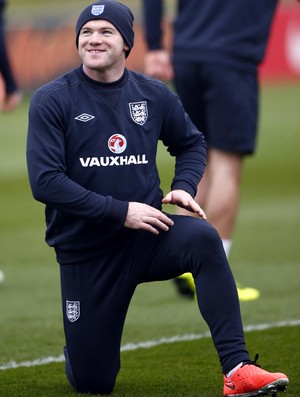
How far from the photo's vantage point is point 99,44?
16.5 feet

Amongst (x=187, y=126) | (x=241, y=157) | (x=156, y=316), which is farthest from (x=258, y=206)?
(x=187, y=126)

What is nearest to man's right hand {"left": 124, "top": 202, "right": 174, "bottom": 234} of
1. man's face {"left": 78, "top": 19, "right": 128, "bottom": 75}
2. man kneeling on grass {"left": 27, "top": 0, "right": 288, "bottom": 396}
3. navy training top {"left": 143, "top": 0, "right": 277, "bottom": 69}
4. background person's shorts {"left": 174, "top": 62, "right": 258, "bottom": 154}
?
man kneeling on grass {"left": 27, "top": 0, "right": 288, "bottom": 396}

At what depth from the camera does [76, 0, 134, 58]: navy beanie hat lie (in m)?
5.04

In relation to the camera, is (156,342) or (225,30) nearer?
(156,342)

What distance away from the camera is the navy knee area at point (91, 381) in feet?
17.1

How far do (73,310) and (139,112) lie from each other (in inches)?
36.3

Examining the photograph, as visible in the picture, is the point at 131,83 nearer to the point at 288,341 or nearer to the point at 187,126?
the point at 187,126

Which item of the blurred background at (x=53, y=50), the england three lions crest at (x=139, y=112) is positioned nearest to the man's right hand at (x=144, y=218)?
the england three lions crest at (x=139, y=112)

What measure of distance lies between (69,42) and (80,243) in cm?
1677

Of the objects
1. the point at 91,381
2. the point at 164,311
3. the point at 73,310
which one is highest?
the point at 73,310

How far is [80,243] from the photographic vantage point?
5.14 m

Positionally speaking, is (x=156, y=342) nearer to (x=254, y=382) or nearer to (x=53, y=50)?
(x=254, y=382)

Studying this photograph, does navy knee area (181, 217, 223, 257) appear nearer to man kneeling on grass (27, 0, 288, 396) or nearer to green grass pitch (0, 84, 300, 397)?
man kneeling on grass (27, 0, 288, 396)

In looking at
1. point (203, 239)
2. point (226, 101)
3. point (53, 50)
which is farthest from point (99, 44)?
point (53, 50)
